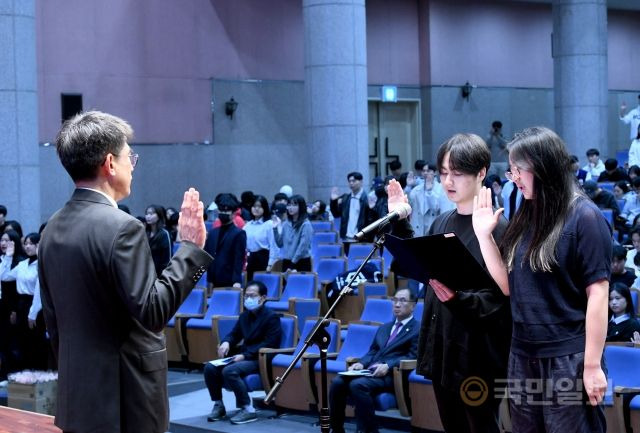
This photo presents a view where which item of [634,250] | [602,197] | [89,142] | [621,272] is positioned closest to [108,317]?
[89,142]

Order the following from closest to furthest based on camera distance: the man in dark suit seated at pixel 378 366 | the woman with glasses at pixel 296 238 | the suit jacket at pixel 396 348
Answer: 1. the man in dark suit seated at pixel 378 366
2. the suit jacket at pixel 396 348
3. the woman with glasses at pixel 296 238

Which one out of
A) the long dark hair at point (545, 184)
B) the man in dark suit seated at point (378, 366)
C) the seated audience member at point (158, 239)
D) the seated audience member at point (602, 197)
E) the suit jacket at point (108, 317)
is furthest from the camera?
the seated audience member at point (602, 197)

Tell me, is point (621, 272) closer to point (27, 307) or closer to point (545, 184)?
point (545, 184)

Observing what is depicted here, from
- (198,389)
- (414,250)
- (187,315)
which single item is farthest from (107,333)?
(187,315)

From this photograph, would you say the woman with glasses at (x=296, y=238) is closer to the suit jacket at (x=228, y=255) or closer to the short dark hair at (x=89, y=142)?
the suit jacket at (x=228, y=255)

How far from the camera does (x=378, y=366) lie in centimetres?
725

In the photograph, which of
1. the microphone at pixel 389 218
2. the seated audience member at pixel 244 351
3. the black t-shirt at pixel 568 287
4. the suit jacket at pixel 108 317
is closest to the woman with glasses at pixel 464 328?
the microphone at pixel 389 218

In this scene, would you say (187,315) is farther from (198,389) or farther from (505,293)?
(505,293)

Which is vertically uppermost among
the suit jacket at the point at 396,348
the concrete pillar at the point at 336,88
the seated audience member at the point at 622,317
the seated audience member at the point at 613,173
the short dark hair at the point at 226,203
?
the concrete pillar at the point at 336,88

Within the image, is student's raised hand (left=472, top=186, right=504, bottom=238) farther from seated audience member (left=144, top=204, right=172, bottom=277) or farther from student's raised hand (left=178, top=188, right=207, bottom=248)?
seated audience member (left=144, top=204, right=172, bottom=277)

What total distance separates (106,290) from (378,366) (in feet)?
14.7

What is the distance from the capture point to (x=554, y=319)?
3287mm

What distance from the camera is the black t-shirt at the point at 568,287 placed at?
3.26 m

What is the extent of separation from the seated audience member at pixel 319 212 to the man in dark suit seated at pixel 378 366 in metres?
7.10
